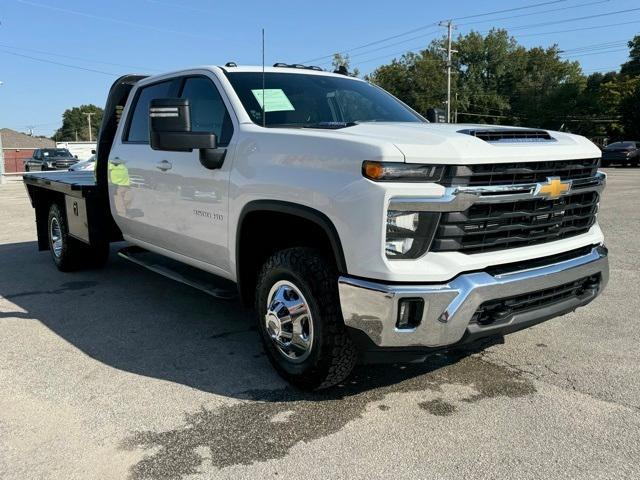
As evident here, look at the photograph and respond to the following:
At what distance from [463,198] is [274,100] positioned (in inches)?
68.8

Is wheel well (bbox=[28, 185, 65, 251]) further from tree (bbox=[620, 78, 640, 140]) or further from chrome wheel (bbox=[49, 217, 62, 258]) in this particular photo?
tree (bbox=[620, 78, 640, 140])

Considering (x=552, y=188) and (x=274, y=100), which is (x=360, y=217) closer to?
(x=552, y=188)

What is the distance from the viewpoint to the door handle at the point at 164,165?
14.6ft

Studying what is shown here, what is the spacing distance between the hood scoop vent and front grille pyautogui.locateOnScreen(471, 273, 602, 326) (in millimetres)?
824

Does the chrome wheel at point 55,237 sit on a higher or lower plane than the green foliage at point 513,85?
lower

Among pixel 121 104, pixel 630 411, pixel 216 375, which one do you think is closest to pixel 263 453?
pixel 216 375

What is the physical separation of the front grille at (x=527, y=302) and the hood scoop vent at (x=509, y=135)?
0.82m

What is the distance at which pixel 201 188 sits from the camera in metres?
4.10

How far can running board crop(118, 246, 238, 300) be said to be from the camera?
4.13 m

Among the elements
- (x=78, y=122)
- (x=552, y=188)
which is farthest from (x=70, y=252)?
(x=78, y=122)

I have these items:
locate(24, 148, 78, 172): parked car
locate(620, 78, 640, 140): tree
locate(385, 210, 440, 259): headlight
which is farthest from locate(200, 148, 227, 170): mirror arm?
locate(620, 78, 640, 140): tree

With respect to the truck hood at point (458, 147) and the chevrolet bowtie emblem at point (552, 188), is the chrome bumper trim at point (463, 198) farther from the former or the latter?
the truck hood at point (458, 147)

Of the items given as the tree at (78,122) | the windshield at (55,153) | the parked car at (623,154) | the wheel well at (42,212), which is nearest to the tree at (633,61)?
the parked car at (623,154)

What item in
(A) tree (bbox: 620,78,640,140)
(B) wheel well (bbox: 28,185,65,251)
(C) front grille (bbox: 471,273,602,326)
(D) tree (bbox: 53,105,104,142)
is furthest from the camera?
(D) tree (bbox: 53,105,104,142)
